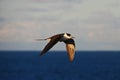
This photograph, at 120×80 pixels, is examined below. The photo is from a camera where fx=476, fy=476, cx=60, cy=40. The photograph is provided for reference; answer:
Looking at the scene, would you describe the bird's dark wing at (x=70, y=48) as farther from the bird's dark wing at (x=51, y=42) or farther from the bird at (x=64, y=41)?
the bird's dark wing at (x=51, y=42)

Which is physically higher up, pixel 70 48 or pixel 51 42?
pixel 51 42

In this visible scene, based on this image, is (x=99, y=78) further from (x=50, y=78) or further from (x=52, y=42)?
(x=52, y=42)

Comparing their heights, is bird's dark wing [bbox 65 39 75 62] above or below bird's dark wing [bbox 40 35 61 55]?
below

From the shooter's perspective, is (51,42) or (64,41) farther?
(64,41)

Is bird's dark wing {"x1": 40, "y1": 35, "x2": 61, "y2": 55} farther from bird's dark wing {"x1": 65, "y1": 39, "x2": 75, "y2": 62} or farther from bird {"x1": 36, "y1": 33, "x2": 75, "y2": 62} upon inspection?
bird's dark wing {"x1": 65, "y1": 39, "x2": 75, "y2": 62}

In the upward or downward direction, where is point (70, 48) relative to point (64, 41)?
downward

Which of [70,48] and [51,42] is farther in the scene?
[70,48]

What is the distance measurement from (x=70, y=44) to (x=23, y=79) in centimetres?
14284

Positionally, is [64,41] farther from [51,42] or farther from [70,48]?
[51,42]

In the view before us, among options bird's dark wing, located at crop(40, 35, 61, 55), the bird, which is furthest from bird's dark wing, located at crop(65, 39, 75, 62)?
bird's dark wing, located at crop(40, 35, 61, 55)

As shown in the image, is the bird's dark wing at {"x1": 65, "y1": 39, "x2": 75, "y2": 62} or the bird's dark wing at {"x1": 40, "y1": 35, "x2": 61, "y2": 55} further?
the bird's dark wing at {"x1": 65, "y1": 39, "x2": 75, "y2": 62}

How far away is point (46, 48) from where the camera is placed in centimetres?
1043

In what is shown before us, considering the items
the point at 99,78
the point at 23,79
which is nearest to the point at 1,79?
the point at 23,79

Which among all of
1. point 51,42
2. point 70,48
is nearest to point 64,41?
point 70,48
